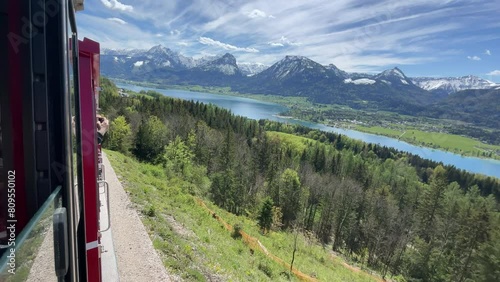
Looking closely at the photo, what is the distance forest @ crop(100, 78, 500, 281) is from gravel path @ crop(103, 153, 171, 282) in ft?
50.2

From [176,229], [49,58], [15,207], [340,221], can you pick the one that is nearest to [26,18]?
[49,58]

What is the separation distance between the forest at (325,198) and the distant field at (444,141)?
10632 centimetres

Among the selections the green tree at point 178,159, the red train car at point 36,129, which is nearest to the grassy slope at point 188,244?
the red train car at point 36,129

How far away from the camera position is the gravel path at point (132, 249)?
8.93m

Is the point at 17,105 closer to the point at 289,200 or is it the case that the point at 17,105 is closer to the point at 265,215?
the point at 265,215

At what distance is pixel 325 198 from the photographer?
53688mm

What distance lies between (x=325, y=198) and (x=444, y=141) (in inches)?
6455

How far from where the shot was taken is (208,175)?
1916 inches

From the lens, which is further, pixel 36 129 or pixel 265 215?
pixel 265 215

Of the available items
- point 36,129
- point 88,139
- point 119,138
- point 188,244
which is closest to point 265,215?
point 119,138

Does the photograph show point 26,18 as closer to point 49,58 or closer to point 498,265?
point 49,58

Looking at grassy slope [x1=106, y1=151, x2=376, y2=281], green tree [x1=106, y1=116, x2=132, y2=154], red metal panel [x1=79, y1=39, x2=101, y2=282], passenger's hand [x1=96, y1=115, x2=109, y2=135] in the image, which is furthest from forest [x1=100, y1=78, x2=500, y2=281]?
red metal panel [x1=79, y1=39, x2=101, y2=282]

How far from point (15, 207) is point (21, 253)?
1.50ft

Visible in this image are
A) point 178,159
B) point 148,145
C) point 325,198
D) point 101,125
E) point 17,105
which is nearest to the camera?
point 17,105
